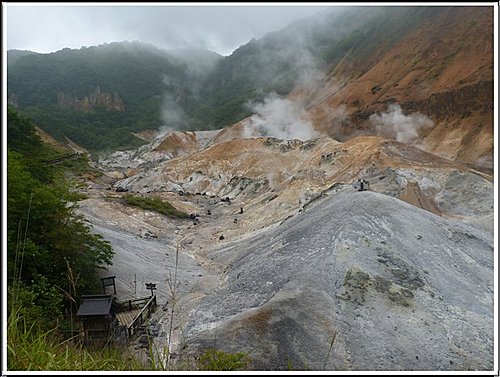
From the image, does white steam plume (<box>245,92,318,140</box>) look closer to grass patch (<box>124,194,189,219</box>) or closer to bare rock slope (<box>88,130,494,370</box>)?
grass patch (<box>124,194,189,219</box>)

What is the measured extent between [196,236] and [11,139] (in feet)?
63.1

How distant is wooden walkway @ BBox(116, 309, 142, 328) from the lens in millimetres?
9789

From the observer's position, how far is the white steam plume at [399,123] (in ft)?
161

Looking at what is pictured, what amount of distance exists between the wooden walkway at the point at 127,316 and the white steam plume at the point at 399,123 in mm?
44004

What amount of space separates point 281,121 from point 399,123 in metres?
21.5

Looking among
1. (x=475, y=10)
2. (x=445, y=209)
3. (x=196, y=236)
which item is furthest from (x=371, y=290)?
(x=475, y=10)

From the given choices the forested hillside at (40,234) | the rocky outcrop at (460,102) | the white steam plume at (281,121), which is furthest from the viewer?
the white steam plume at (281,121)

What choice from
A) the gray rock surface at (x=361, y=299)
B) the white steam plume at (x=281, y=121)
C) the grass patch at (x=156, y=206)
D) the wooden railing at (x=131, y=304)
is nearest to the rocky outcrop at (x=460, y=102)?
the white steam plume at (x=281, y=121)

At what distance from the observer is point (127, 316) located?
10.3m

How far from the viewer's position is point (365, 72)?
2660 inches

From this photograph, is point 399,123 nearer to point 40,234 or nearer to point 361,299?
point 361,299

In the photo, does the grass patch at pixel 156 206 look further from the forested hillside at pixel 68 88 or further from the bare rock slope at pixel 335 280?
the forested hillside at pixel 68 88

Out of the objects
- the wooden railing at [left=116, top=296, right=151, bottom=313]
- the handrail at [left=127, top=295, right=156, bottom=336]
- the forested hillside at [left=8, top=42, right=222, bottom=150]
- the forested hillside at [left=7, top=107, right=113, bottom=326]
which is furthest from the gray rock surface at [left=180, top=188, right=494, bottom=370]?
the forested hillside at [left=8, top=42, right=222, bottom=150]

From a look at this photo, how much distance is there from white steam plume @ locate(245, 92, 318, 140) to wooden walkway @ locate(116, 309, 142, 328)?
168ft
